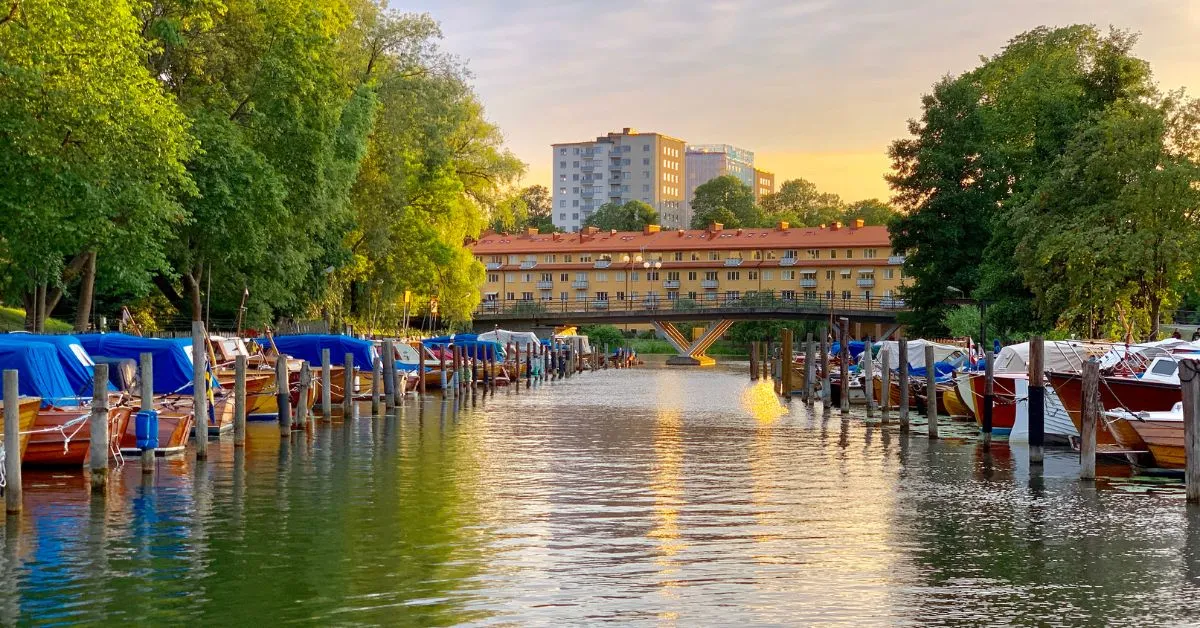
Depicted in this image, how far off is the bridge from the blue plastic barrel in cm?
8927

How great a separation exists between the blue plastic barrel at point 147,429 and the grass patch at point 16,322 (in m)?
31.0

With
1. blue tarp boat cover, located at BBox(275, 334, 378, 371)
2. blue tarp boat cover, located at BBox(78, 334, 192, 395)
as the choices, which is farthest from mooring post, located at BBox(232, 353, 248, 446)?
blue tarp boat cover, located at BBox(275, 334, 378, 371)

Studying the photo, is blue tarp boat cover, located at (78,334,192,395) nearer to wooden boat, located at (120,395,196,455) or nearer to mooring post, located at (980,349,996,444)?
wooden boat, located at (120,395,196,455)

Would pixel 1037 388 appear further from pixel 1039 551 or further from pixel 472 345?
pixel 472 345

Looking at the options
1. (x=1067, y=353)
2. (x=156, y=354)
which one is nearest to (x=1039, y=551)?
(x=1067, y=353)

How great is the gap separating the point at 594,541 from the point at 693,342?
103 m

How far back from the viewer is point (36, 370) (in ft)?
82.3

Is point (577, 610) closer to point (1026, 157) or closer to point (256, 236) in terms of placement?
point (256, 236)

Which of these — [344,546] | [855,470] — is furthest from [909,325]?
[344,546]

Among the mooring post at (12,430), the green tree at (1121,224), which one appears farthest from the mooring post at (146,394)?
the green tree at (1121,224)

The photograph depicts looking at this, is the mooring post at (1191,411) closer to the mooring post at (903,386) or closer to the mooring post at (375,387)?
the mooring post at (903,386)

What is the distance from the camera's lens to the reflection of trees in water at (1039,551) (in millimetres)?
14742

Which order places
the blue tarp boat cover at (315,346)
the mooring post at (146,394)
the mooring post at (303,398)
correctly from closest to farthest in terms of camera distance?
the mooring post at (146,394) → the mooring post at (303,398) → the blue tarp boat cover at (315,346)

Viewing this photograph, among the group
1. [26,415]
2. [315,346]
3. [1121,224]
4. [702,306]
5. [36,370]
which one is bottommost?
[26,415]
